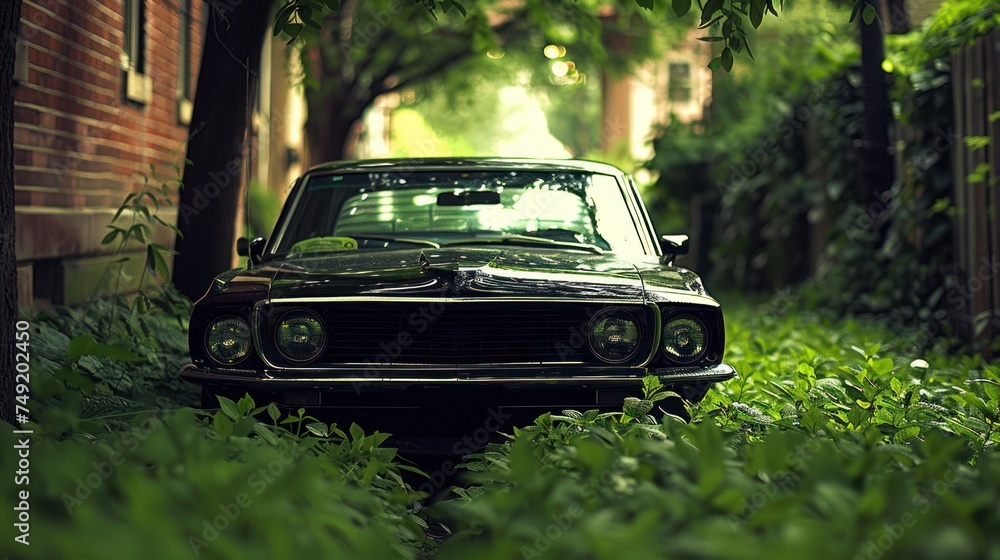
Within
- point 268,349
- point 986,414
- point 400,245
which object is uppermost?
point 400,245

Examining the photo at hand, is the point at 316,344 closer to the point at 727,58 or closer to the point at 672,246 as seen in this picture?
the point at 672,246

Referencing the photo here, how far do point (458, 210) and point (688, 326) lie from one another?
1586mm

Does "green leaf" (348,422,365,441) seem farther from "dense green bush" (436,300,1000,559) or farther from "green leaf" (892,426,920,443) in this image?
"green leaf" (892,426,920,443)

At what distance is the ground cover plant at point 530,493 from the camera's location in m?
2.25

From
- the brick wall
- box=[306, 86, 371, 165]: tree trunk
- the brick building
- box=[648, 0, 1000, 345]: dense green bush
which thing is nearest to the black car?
the brick building

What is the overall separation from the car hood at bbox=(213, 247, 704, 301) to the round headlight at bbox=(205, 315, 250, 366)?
14cm

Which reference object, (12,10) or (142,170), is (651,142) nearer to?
(142,170)

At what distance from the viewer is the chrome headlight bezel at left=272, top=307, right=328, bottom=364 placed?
4.44 m

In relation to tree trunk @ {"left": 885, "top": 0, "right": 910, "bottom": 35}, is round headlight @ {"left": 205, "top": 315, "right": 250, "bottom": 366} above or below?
below

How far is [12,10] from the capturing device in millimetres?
3834

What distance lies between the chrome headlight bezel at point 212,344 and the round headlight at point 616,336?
1262 millimetres

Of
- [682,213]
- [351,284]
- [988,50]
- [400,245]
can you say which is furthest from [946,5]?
[682,213]

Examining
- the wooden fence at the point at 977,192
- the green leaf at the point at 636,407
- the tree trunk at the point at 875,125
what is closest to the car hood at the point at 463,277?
the green leaf at the point at 636,407

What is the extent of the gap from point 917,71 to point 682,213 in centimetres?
752
